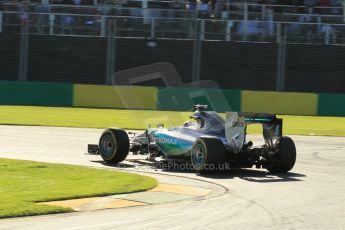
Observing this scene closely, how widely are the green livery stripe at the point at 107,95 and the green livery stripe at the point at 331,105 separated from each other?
7.52m

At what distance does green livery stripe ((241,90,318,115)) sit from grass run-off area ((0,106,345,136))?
1132 mm

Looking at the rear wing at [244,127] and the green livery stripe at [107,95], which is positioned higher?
the rear wing at [244,127]

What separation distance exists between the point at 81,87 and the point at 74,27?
3363 millimetres

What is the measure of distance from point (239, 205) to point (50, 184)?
292 cm

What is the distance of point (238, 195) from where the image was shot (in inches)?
408

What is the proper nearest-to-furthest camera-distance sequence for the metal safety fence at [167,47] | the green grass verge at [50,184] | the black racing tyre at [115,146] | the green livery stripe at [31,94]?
1. the green grass verge at [50,184]
2. the black racing tyre at [115,146]
3. the green livery stripe at [31,94]
4. the metal safety fence at [167,47]

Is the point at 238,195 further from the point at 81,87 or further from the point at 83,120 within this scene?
the point at 81,87

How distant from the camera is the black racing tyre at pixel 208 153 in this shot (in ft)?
40.8

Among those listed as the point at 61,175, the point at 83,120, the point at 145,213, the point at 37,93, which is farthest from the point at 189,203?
the point at 37,93

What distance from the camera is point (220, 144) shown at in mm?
12531

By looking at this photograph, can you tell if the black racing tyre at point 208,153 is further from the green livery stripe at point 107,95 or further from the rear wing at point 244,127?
the green livery stripe at point 107,95

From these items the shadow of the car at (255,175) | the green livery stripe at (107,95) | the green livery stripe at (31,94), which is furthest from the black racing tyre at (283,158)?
the green livery stripe at (31,94)

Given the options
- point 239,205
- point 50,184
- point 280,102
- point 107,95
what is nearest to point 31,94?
point 107,95

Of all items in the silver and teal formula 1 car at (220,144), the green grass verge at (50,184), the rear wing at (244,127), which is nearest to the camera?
the green grass verge at (50,184)
